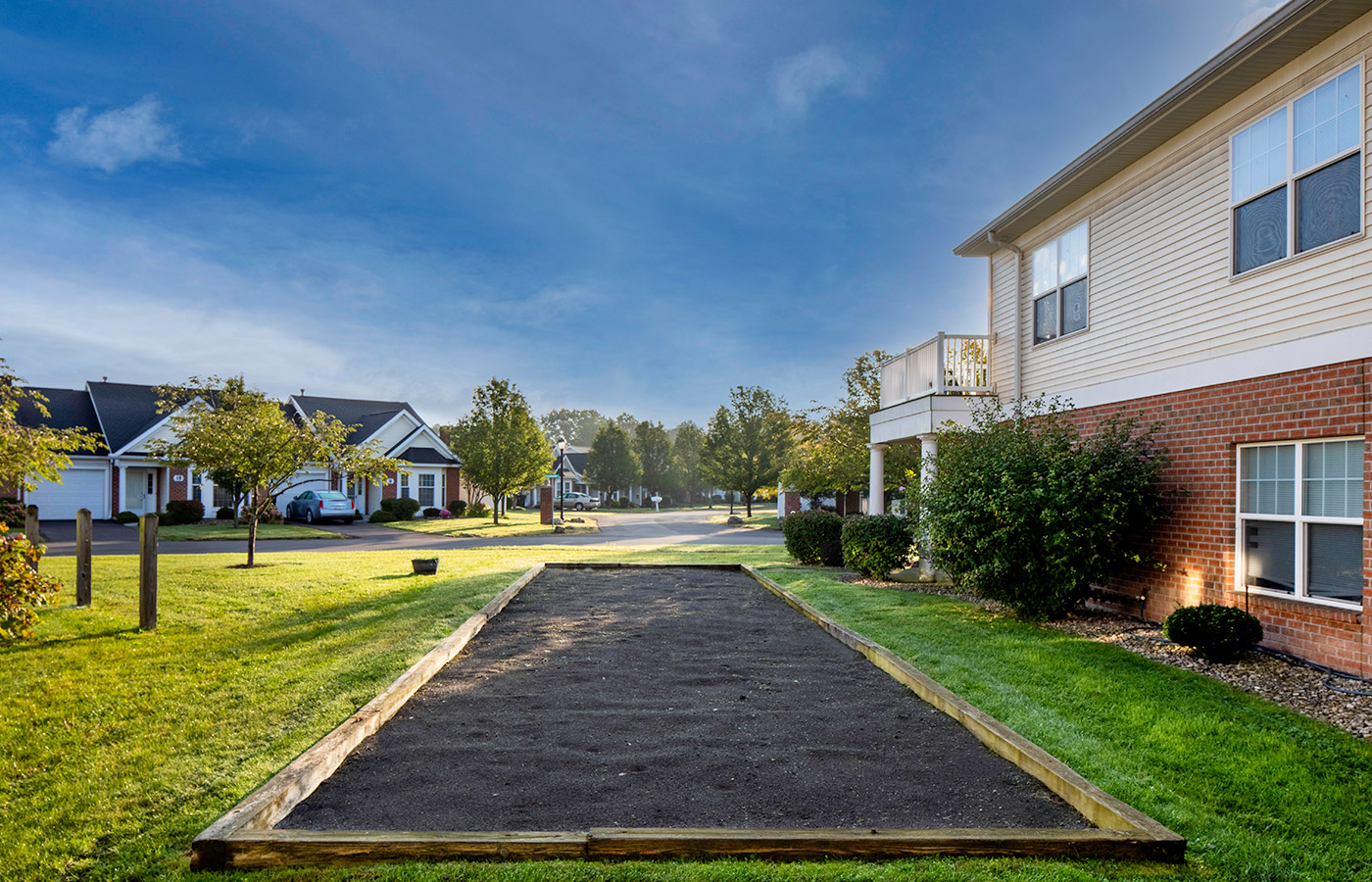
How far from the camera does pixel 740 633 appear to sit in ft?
30.2

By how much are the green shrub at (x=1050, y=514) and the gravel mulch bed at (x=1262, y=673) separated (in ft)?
1.71

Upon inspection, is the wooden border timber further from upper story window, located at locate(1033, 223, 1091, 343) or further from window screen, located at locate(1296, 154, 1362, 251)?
upper story window, located at locate(1033, 223, 1091, 343)

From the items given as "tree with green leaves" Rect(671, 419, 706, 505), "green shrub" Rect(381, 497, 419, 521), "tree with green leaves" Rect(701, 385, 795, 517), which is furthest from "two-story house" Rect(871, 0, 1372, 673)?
"tree with green leaves" Rect(671, 419, 706, 505)

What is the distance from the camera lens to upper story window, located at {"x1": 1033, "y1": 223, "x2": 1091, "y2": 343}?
11.4m

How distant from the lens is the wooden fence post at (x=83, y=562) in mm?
10508

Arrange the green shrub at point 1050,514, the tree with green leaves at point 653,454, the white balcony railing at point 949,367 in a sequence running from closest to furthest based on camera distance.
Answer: the green shrub at point 1050,514, the white balcony railing at point 949,367, the tree with green leaves at point 653,454

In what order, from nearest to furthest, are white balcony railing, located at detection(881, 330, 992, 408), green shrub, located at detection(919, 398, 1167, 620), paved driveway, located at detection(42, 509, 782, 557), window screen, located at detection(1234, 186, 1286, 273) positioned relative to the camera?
window screen, located at detection(1234, 186, 1286, 273) < green shrub, located at detection(919, 398, 1167, 620) < white balcony railing, located at detection(881, 330, 992, 408) < paved driveway, located at detection(42, 509, 782, 557)

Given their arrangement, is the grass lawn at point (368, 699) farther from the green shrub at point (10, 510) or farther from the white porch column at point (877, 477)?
the green shrub at point (10, 510)

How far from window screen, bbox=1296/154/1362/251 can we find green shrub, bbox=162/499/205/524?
127 feet

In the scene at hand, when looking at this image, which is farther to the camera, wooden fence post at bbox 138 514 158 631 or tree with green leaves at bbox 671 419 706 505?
tree with green leaves at bbox 671 419 706 505

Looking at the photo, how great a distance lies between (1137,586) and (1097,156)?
5.94 m

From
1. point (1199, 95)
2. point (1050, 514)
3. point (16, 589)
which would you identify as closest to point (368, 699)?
point (16, 589)

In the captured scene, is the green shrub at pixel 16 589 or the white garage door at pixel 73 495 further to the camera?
the white garage door at pixel 73 495

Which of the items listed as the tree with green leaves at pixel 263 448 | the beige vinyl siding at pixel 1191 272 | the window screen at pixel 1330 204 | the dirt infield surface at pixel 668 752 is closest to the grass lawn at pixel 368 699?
the dirt infield surface at pixel 668 752
